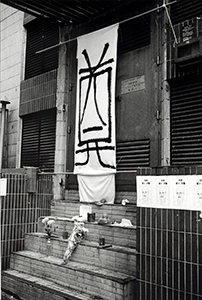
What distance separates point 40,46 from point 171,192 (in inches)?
320

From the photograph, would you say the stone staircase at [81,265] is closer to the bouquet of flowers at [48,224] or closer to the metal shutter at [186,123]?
the bouquet of flowers at [48,224]

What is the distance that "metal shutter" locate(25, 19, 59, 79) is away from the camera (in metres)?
10.8

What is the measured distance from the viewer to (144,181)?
5582 millimetres

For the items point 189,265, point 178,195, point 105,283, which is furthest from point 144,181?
point 105,283

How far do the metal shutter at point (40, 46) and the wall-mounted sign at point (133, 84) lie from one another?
321 cm

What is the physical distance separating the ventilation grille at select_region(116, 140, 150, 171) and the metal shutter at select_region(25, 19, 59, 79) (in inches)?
162

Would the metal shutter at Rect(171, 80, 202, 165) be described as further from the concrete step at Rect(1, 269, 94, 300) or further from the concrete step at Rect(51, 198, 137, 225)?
the concrete step at Rect(1, 269, 94, 300)

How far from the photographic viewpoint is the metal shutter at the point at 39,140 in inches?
401

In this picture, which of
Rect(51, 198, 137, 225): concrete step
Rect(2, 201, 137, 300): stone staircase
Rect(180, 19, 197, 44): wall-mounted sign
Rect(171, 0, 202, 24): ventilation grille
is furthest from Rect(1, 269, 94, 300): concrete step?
Rect(171, 0, 202, 24): ventilation grille

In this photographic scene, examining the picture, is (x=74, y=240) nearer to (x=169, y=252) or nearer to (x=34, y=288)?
(x=34, y=288)

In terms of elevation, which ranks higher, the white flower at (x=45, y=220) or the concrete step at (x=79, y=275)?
the white flower at (x=45, y=220)

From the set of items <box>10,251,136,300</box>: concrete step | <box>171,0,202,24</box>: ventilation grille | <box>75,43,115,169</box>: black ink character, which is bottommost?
<box>10,251,136,300</box>: concrete step

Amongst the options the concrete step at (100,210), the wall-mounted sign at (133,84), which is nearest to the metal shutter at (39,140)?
the concrete step at (100,210)

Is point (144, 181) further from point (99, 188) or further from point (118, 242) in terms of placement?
point (99, 188)
